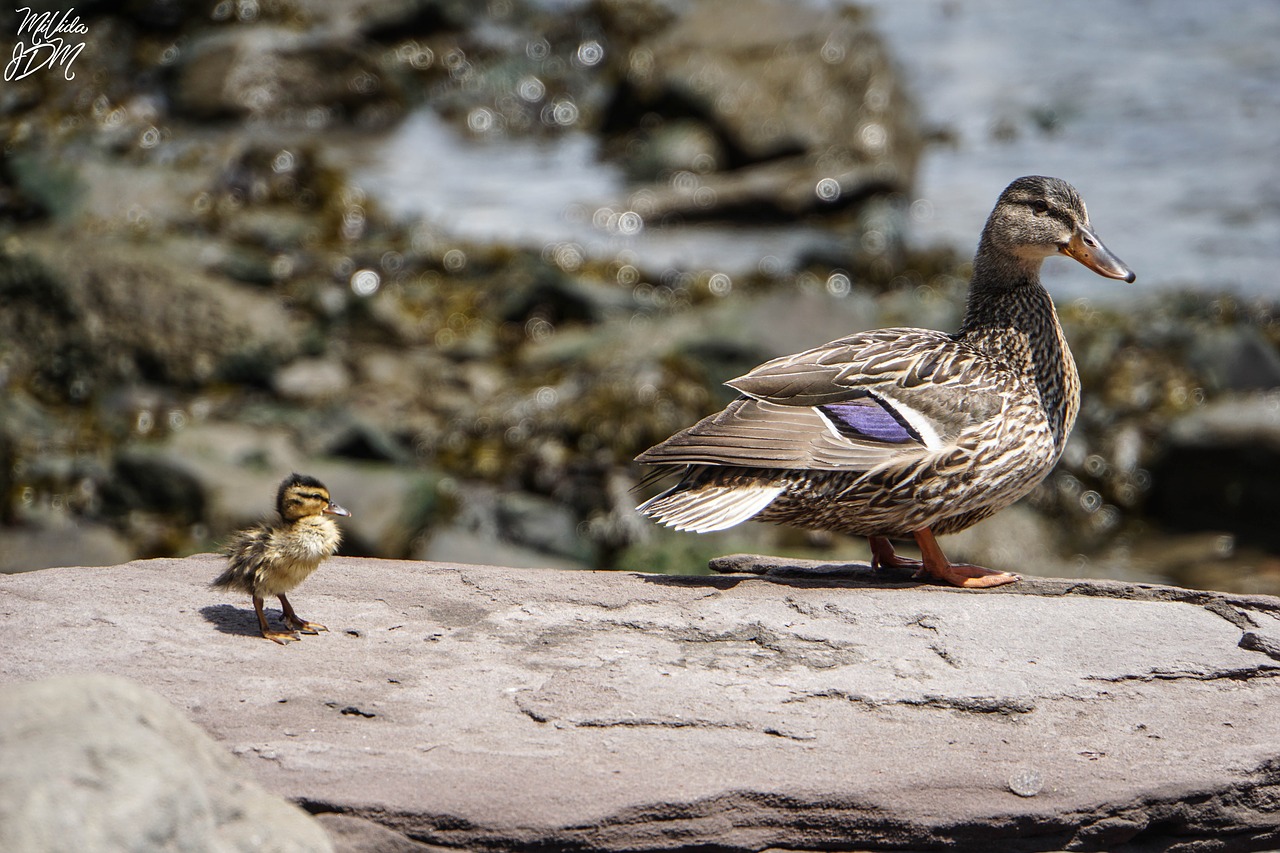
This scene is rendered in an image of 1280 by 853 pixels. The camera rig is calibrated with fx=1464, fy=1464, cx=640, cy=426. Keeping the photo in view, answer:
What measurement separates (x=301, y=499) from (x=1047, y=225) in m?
3.24

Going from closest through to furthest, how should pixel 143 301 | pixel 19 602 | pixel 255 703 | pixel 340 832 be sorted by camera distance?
1. pixel 340 832
2. pixel 255 703
3. pixel 19 602
4. pixel 143 301

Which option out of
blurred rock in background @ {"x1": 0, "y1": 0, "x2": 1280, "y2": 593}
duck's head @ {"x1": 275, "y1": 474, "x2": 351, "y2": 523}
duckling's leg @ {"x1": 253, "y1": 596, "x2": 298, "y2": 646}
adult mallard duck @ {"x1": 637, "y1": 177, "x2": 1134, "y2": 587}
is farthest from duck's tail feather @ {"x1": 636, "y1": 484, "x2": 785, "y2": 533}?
blurred rock in background @ {"x1": 0, "y1": 0, "x2": 1280, "y2": 593}

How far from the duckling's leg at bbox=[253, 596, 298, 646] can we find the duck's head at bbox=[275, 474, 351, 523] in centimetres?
29

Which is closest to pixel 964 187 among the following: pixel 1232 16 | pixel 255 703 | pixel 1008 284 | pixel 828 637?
pixel 1232 16

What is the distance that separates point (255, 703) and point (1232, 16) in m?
19.8

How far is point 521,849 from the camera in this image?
153 inches

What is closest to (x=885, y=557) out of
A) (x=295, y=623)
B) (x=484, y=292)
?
(x=295, y=623)

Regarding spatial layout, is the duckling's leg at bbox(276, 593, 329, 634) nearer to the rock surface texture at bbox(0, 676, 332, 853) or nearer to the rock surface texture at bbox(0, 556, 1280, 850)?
the rock surface texture at bbox(0, 556, 1280, 850)

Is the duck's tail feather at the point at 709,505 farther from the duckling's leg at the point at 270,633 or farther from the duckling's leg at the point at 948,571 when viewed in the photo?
the duckling's leg at the point at 270,633

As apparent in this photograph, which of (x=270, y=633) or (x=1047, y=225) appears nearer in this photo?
(x=270, y=633)

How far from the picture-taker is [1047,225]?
605cm

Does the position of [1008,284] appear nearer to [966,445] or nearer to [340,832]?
[966,445]

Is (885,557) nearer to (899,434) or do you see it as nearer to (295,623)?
(899,434)

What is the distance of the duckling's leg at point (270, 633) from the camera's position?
15.6 ft
